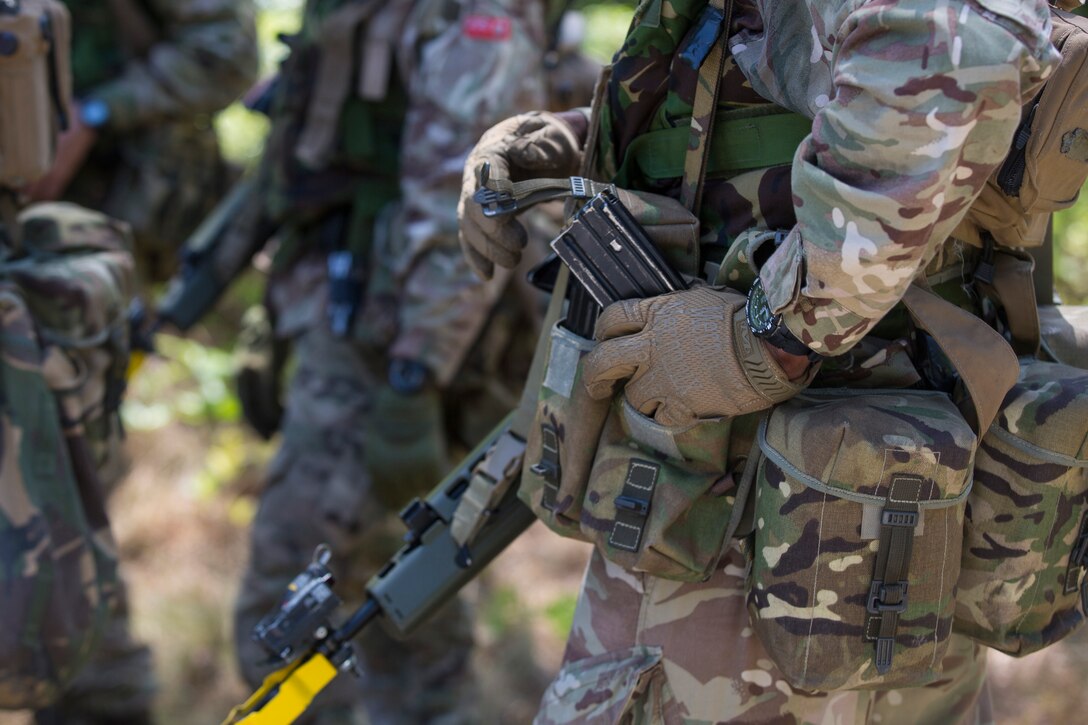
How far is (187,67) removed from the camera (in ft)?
15.0

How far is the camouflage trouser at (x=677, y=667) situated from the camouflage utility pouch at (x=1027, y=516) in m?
0.17

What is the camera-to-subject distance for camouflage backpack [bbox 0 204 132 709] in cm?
241

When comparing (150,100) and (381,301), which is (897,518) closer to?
(381,301)

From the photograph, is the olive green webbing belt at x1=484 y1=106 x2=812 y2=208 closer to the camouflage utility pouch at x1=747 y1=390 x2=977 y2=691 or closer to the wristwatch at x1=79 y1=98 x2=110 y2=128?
the camouflage utility pouch at x1=747 y1=390 x2=977 y2=691

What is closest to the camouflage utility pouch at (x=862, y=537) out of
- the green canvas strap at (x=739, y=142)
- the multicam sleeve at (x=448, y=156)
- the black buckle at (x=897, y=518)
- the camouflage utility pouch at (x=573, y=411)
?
the black buckle at (x=897, y=518)

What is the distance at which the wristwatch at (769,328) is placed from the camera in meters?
1.64

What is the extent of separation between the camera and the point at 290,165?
366 centimetres

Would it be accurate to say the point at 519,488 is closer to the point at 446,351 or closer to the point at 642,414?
the point at 642,414

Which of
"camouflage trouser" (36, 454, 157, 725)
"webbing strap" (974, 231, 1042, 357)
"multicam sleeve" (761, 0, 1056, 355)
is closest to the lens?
"multicam sleeve" (761, 0, 1056, 355)

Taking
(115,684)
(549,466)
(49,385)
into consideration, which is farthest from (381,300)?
(549,466)

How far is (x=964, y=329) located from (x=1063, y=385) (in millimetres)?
219

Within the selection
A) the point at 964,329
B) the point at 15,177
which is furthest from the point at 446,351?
the point at 964,329

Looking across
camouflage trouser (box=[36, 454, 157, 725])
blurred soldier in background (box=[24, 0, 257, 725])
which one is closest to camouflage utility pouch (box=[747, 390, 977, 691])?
camouflage trouser (box=[36, 454, 157, 725])

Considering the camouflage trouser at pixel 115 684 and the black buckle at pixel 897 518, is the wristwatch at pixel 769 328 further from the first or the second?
the camouflage trouser at pixel 115 684
